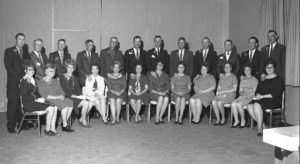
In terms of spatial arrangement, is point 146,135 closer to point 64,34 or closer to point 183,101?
point 183,101

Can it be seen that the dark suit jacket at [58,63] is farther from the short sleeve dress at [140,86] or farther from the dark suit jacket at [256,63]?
the dark suit jacket at [256,63]

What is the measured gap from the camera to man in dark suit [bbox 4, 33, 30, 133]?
5.75 meters

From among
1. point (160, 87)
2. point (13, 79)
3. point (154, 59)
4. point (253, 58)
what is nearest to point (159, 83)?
point (160, 87)

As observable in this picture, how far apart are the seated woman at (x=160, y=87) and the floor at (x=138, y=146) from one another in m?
0.62

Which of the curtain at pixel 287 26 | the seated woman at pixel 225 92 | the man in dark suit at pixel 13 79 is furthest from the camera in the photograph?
the seated woman at pixel 225 92

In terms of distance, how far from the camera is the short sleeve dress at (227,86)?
6598 millimetres

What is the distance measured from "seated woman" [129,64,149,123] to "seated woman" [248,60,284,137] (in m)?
1.91

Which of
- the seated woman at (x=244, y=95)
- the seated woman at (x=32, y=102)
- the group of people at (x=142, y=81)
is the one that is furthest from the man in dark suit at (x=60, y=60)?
the seated woman at (x=244, y=95)

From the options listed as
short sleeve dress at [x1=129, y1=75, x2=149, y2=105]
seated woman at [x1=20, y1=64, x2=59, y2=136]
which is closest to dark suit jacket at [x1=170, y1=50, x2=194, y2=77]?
short sleeve dress at [x1=129, y1=75, x2=149, y2=105]

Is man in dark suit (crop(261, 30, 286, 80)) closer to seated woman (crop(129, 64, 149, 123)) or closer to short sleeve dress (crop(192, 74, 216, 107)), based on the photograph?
short sleeve dress (crop(192, 74, 216, 107))

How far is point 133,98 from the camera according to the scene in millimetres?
6840

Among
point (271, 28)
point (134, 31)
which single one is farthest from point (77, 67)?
point (271, 28)

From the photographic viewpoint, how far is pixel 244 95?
6477 mm

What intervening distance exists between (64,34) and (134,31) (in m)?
1.53
